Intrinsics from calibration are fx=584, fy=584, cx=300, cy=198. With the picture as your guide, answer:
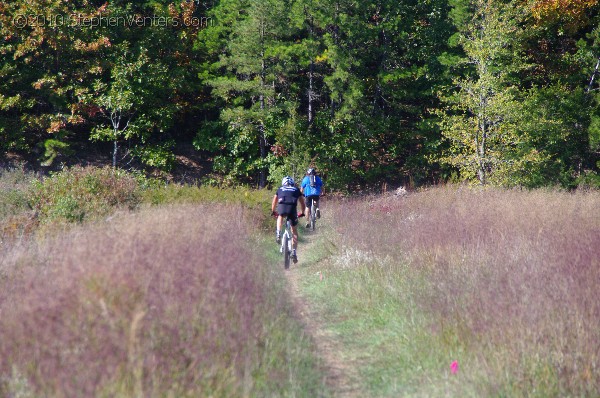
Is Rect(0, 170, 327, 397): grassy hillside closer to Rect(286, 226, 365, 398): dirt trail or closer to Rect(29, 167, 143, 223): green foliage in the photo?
Rect(286, 226, 365, 398): dirt trail

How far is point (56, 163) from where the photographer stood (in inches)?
1085

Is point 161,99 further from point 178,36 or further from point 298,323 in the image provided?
point 298,323

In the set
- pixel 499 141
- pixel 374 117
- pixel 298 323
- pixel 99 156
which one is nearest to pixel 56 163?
pixel 99 156

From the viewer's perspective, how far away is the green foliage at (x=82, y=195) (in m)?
12.1

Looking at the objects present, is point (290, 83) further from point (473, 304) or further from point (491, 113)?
point (473, 304)

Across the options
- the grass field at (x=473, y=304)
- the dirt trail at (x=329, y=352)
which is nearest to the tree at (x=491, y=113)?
the grass field at (x=473, y=304)

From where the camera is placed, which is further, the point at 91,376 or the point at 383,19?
the point at 383,19

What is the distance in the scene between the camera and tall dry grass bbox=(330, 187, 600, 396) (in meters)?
5.61

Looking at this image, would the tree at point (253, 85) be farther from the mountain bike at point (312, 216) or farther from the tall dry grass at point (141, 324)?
the tall dry grass at point (141, 324)

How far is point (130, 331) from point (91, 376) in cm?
42

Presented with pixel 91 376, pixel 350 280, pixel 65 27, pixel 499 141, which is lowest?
pixel 350 280

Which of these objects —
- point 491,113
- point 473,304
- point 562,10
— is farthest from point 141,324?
point 562,10

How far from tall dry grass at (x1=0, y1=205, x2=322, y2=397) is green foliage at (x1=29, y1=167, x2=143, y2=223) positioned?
5.58 meters

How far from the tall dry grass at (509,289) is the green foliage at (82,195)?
17.4 feet
